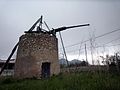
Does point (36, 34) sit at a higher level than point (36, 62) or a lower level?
higher

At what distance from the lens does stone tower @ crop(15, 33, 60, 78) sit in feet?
44.4

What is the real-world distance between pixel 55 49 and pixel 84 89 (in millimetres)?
9342

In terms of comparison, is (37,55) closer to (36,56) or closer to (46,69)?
(36,56)

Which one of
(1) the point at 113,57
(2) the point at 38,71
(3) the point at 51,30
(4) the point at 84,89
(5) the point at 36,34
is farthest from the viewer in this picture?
(3) the point at 51,30

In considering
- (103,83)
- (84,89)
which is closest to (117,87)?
(103,83)

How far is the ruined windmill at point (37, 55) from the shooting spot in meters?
13.6

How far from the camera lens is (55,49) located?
14.8 m

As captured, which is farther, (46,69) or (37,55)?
(46,69)

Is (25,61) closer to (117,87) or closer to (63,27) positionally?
(63,27)

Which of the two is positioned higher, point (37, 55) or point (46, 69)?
point (37, 55)

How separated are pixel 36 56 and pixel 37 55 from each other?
4.8 inches

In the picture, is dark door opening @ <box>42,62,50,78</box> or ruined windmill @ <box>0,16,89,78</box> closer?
ruined windmill @ <box>0,16,89,78</box>

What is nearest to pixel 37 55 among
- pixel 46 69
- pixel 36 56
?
pixel 36 56

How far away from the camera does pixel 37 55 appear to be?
45.1ft
